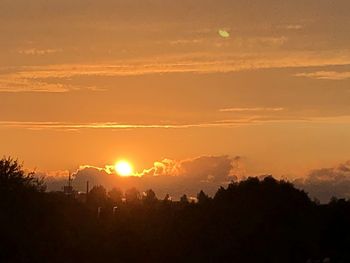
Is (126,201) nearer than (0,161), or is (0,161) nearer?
(0,161)

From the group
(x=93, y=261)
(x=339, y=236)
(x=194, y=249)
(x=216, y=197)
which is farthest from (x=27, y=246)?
(x=339, y=236)

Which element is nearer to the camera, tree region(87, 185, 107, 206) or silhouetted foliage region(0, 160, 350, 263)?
silhouetted foliage region(0, 160, 350, 263)

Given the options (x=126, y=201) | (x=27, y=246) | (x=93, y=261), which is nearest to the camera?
(x=27, y=246)

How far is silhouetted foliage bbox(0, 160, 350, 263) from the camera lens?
48.7 metres

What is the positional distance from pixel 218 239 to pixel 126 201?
1509cm

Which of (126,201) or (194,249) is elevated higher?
(126,201)

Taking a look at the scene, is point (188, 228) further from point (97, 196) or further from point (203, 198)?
point (97, 196)

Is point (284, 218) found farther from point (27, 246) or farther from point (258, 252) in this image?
point (27, 246)

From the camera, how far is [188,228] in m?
53.2

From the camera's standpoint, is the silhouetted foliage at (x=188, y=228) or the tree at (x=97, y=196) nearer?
the silhouetted foliage at (x=188, y=228)

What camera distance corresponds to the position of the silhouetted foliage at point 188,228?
48656 millimetres

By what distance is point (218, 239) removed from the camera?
51.4 metres

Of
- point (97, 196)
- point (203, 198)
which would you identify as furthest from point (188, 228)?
point (97, 196)

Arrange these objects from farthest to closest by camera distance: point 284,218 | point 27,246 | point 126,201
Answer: point 126,201
point 284,218
point 27,246
